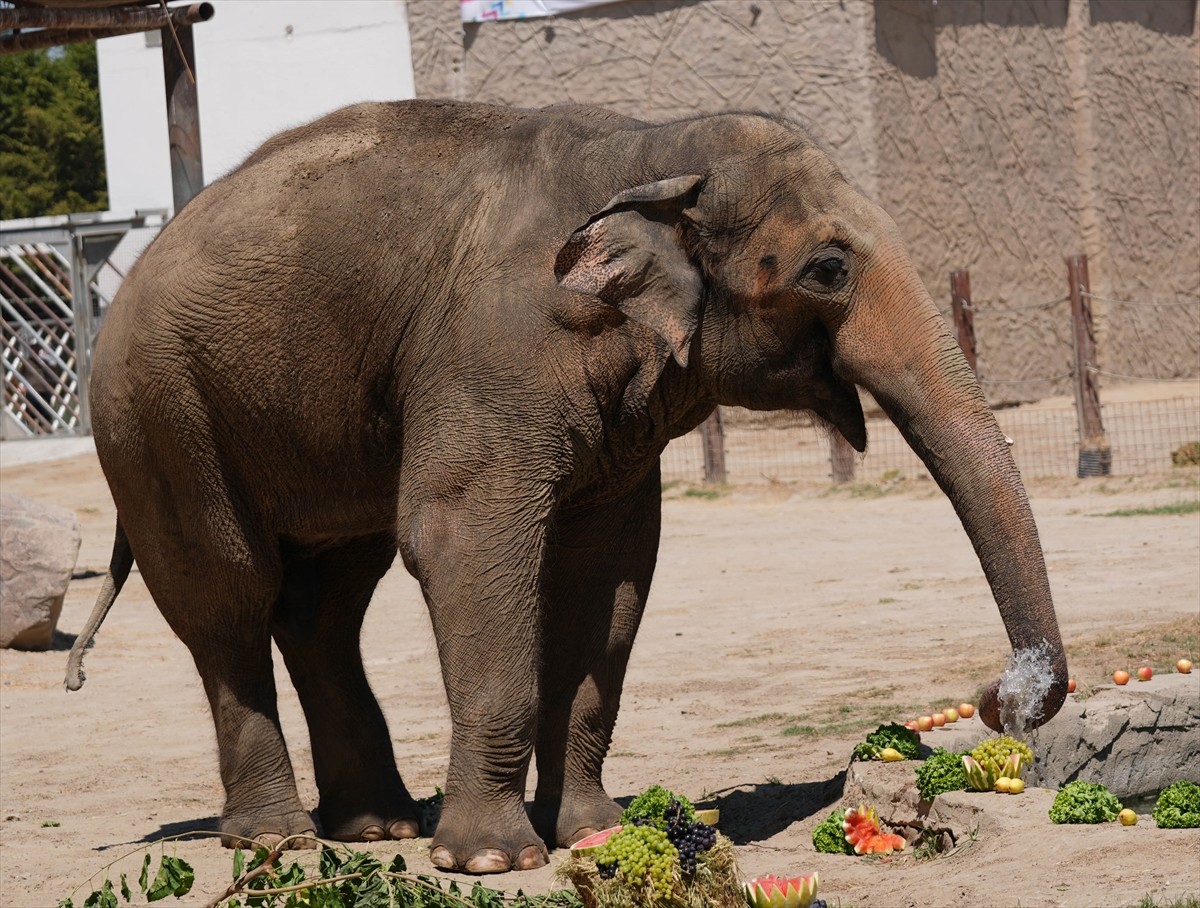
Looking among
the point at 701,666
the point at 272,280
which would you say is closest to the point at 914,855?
the point at 272,280

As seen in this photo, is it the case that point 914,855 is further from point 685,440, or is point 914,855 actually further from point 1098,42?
point 1098,42

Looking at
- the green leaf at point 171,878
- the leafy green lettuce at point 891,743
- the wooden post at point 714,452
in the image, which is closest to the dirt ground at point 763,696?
the leafy green lettuce at point 891,743

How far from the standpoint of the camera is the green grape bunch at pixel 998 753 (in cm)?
573

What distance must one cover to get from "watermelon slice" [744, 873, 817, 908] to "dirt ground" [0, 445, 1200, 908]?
0.64m

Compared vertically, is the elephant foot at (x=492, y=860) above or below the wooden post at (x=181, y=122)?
below

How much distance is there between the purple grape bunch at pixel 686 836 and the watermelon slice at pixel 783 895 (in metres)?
0.21

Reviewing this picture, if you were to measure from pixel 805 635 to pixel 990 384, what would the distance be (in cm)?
1206

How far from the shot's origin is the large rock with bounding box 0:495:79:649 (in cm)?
1107

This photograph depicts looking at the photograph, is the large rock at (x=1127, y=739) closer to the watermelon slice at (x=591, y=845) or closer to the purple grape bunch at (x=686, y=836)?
the watermelon slice at (x=591, y=845)

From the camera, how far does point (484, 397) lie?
18.2ft

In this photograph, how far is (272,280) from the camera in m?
5.94

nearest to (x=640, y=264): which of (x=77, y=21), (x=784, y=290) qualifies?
(x=784, y=290)

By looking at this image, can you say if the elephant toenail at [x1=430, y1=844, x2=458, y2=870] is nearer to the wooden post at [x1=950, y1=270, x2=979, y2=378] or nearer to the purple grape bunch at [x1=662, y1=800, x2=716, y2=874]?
the purple grape bunch at [x1=662, y1=800, x2=716, y2=874]

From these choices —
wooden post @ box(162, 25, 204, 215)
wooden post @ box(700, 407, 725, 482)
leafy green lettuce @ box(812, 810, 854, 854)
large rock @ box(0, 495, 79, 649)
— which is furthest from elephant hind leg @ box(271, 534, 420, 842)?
wooden post @ box(700, 407, 725, 482)
